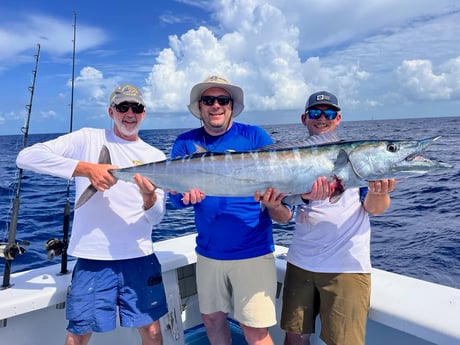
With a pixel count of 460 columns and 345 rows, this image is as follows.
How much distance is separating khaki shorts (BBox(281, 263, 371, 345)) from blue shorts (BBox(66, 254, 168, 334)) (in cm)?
87

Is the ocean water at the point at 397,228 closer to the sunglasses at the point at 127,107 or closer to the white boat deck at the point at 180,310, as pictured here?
the white boat deck at the point at 180,310

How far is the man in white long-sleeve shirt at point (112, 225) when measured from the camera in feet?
7.52

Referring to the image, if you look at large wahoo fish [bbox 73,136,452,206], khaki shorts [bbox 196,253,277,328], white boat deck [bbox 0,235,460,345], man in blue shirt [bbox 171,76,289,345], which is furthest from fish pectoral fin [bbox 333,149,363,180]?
white boat deck [bbox 0,235,460,345]

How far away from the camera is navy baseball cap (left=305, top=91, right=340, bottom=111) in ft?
8.43

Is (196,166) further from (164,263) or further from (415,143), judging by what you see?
(415,143)

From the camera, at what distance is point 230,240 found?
2408mm

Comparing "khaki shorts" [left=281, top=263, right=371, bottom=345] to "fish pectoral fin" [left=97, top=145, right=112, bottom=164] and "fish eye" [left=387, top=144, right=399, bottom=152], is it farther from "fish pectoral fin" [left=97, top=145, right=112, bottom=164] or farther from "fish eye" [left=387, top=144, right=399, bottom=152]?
"fish pectoral fin" [left=97, top=145, right=112, bottom=164]

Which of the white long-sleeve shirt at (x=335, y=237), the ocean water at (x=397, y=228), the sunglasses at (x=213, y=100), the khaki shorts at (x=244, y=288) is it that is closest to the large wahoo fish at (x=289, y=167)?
the white long-sleeve shirt at (x=335, y=237)

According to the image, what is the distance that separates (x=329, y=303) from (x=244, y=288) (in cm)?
52

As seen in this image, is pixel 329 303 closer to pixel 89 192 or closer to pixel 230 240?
pixel 230 240

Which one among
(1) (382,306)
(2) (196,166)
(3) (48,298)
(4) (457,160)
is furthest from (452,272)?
(4) (457,160)

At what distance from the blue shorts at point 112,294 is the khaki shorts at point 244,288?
0.34 metres

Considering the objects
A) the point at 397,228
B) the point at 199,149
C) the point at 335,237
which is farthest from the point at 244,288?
the point at 397,228

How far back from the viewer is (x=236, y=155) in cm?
233
